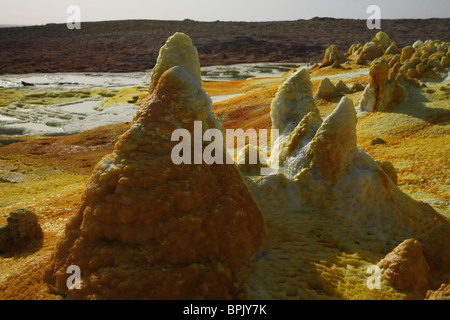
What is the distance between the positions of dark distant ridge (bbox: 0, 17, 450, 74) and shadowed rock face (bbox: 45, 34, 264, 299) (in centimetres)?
4619

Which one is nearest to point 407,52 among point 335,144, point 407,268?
point 335,144

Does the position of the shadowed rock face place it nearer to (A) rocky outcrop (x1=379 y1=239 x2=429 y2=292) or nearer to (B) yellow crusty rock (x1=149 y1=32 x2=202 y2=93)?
(B) yellow crusty rock (x1=149 y1=32 x2=202 y2=93)

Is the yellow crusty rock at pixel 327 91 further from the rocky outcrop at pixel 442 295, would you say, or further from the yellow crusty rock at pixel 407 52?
the rocky outcrop at pixel 442 295

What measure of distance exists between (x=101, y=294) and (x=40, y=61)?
5604cm

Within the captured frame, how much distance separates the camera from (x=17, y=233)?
5.87 meters

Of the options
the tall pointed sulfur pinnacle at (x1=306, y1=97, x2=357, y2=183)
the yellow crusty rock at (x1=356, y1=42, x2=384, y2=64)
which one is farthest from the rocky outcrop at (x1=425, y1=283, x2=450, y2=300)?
the yellow crusty rock at (x1=356, y1=42, x2=384, y2=64)

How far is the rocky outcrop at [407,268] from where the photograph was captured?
12.9 feet

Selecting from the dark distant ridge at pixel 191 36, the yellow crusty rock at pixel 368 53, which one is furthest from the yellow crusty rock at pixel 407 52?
the dark distant ridge at pixel 191 36

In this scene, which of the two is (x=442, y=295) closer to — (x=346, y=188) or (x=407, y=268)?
(x=407, y=268)
